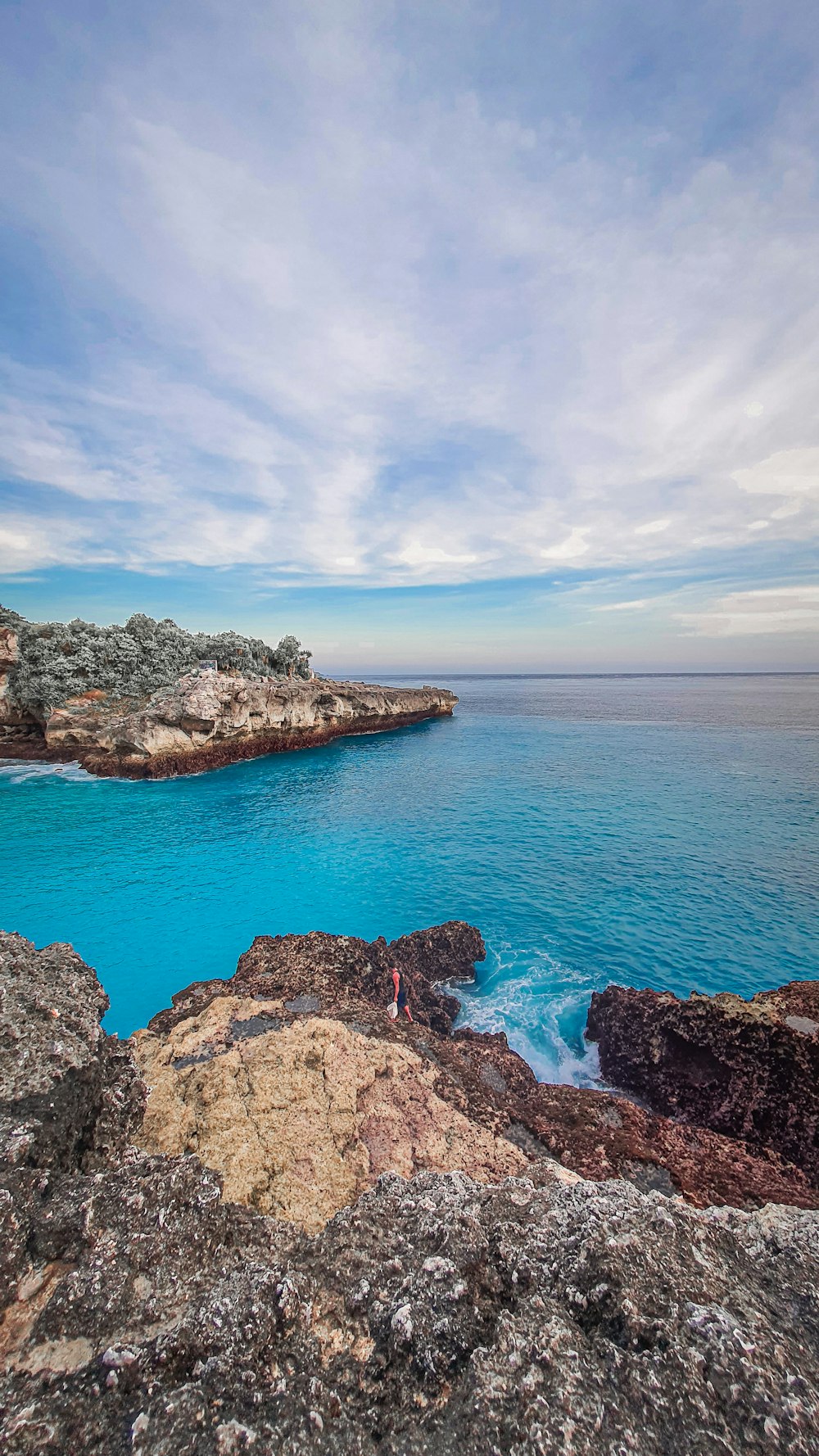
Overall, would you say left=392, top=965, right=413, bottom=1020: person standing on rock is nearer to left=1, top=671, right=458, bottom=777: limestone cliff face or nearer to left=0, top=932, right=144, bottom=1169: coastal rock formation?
left=0, top=932, right=144, bottom=1169: coastal rock formation

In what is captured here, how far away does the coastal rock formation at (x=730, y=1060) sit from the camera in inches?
378

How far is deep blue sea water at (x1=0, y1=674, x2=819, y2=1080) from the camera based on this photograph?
49.9 ft

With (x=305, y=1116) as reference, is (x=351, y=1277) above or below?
above

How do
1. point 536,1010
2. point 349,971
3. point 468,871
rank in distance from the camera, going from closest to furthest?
point 349,971
point 536,1010
point 468,871

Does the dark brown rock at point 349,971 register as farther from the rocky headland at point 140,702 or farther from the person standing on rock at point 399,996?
the rocky headland at point 140,702

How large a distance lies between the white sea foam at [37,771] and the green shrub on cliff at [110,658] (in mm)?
4759

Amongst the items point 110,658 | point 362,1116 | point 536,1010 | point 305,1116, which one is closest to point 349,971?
point 536,1010

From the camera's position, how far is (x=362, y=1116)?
670cm

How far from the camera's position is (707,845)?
24.3 m

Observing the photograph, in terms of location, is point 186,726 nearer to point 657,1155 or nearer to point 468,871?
point 468,871

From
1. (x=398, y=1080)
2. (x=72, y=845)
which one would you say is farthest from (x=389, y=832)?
(x=398, y=1080)

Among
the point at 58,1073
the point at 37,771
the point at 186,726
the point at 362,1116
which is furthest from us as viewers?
the point at 186,726

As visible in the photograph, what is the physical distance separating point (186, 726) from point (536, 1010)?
3377cm

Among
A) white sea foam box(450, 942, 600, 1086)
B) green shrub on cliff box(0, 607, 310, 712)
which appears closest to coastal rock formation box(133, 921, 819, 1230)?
white sea foam box(450, 942, 600, 1086)
